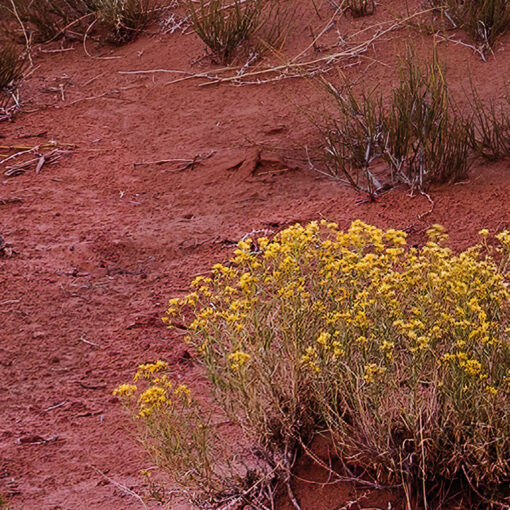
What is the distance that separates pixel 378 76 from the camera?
6.10 metres

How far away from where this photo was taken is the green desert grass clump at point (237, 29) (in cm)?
679

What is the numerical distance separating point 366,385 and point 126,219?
2.80 m

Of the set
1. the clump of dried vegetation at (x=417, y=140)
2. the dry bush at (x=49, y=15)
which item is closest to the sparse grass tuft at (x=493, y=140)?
the clump of dried vegetation at (x=417, y=140)

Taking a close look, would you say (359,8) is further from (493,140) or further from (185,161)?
(493,140)

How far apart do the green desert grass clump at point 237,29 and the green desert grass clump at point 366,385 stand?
439cm

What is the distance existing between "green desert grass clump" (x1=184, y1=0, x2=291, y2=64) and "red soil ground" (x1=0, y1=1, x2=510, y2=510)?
0.76 feet

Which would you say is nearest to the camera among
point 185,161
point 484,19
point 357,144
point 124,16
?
point 357,144

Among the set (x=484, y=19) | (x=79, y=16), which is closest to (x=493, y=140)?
(x=484, y=19)

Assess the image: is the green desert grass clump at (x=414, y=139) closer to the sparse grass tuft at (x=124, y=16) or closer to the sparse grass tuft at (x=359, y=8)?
the sparse grass tuft at (x=359, y=8)

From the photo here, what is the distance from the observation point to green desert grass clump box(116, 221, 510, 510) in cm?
234

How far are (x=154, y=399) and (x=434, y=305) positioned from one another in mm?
913

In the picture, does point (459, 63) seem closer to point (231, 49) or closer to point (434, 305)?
point (231, 49)

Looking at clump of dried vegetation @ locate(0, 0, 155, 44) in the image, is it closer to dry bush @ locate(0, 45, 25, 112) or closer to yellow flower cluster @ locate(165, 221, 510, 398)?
dry bush @ locate(0, 45, 25, 112)

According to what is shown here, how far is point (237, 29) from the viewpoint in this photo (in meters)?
6.82
